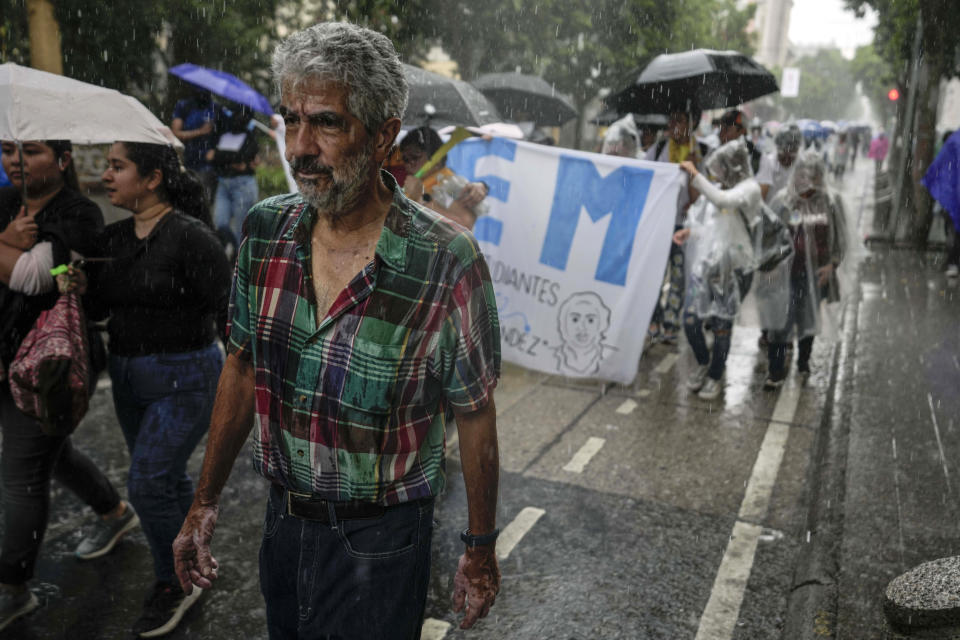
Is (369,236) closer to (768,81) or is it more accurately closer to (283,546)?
(283,546)

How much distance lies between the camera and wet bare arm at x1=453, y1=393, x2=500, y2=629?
2041mm

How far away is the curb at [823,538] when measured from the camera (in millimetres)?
3419

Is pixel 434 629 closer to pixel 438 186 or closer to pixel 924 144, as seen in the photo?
pixel 438 186

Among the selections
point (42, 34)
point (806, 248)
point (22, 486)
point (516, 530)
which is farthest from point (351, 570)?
point (42, 34)

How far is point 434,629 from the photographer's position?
11.3ft

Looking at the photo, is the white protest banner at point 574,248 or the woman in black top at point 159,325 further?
the white protest banner at point 574,248

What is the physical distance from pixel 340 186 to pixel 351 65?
25 cm

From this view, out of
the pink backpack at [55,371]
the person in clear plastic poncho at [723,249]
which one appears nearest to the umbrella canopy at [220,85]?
the person in clear plastic poncho at [723,249]

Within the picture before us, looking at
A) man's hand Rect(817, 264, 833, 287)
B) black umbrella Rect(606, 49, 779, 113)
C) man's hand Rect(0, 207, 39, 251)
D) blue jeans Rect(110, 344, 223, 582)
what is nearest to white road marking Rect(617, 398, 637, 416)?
man's hand Rect(817, 264, 833, 287)

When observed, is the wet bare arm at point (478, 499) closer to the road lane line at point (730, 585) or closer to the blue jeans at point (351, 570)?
the blue jeans at point (351, 570)

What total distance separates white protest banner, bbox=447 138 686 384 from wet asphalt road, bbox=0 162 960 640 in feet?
1.50

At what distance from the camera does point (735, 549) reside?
4.14 meters

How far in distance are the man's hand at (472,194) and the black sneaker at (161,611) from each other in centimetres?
261

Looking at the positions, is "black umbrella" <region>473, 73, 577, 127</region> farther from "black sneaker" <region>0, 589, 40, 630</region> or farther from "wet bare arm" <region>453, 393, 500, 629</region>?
"wet bare arm" <region>453, 393, 500, 629</region>
